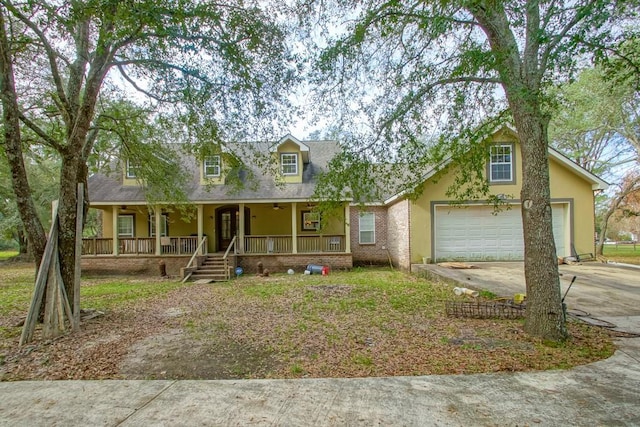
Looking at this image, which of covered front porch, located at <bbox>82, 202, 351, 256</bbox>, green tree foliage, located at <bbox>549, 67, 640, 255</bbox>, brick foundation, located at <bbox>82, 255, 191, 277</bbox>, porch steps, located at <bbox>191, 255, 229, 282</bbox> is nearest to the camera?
porch steps, located at <bbox>191, 255, 229, 282</bbox>

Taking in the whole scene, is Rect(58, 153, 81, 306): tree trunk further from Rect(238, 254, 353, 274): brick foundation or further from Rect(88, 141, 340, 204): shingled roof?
Rect(238, 254, 353, 274): brick foundation

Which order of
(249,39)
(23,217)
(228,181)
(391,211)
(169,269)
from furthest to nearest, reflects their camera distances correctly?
(391,211), (169,269), (228,181), (249,39), (23,217)

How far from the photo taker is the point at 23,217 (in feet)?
20.6

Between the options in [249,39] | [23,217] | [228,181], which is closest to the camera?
[23,217]

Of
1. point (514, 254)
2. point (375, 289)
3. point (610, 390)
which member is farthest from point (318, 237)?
point (610, 390)

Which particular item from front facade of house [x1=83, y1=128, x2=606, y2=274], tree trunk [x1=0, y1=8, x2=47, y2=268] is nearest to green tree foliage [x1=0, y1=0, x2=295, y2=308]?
tree trunk [x1=0, y1=8, x2=47, y2=268]

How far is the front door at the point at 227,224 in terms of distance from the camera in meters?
16.2

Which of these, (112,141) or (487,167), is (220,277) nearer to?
(112,141)

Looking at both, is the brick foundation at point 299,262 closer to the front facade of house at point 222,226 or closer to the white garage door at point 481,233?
the front facade of house at point 222,226

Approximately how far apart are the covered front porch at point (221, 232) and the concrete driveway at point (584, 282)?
519 centimetres

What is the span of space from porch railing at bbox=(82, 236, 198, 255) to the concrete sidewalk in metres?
11.0

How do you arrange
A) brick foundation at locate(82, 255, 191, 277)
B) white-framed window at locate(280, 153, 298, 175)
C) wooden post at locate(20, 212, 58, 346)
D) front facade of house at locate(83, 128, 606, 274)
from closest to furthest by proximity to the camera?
wooden post at locate(20, 212, 58, 346) < front facade of house at locate(83, 128, 606, 274) < brick foundation at locate(82, 255, 191, 277) < white-framed window at locate(280, 153, 298, 175)

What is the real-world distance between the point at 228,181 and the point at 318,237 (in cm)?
655

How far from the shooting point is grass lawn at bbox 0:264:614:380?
13.7 feet
